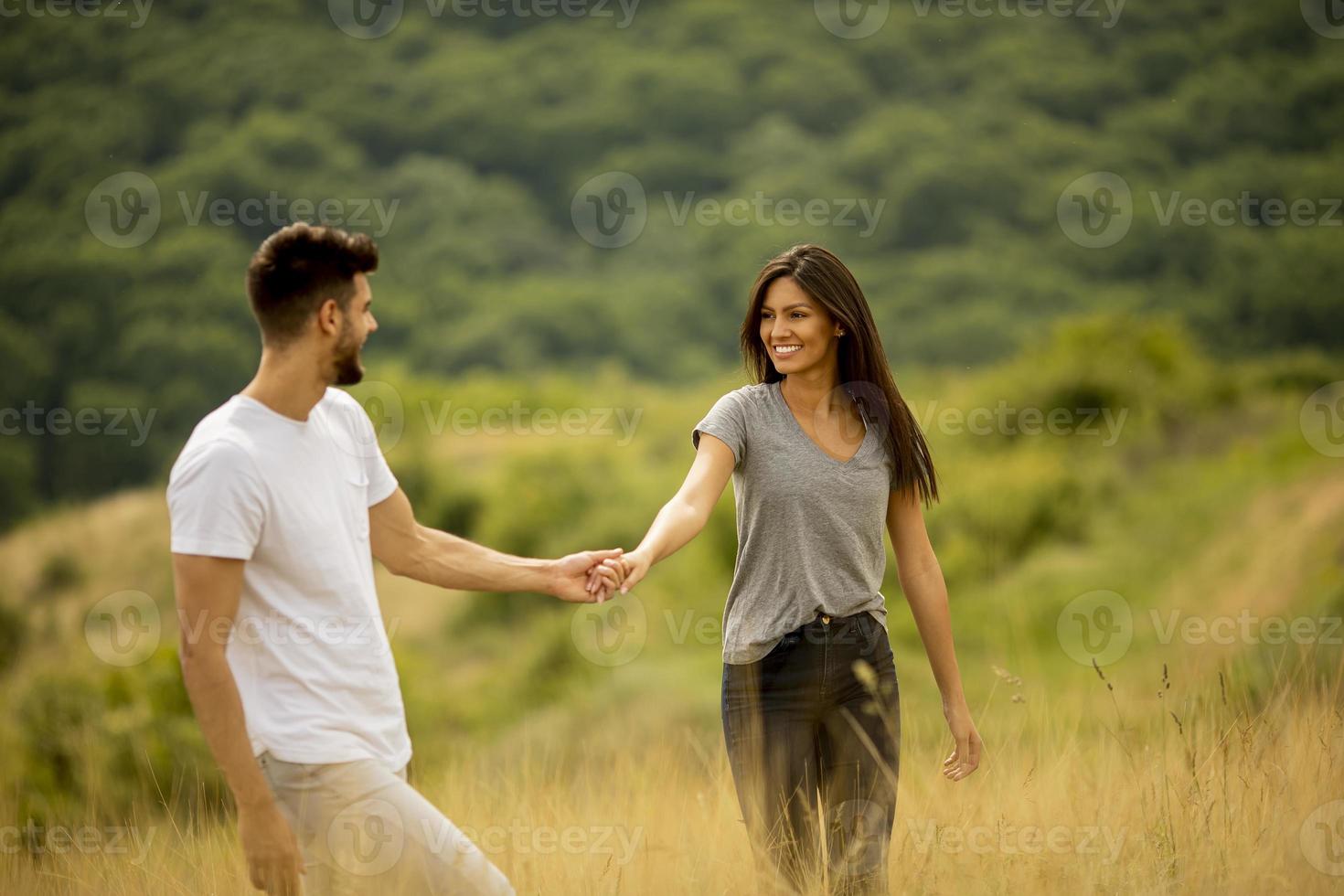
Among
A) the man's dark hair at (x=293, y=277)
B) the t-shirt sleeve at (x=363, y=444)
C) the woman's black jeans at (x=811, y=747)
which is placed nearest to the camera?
the man's dark hair at (x=293, y=277)

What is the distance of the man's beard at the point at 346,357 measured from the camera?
3.20m

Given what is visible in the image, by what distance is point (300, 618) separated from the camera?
3.03 meters

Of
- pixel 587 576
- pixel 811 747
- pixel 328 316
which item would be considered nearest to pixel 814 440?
pixel 811 747

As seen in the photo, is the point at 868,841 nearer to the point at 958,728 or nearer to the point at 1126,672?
the point at 958,728

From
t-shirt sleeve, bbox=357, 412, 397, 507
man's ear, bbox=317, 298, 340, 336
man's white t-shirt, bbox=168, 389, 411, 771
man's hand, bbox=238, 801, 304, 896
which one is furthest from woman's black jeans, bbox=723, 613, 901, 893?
man's ear, bbox=317, 298, 340, 336

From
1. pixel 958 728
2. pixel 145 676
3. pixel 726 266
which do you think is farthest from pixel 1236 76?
pixel 958 728

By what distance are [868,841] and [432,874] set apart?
115 centimetres

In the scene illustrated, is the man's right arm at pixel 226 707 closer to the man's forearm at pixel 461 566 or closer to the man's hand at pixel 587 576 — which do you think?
the man's forearm at pixel 461 566

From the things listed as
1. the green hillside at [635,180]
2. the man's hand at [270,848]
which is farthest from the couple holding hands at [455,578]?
the green hillside at [635,180]

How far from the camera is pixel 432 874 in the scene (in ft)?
Answer: 9.95

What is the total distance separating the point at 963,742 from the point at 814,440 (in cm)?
97

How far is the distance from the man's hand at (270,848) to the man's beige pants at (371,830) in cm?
10

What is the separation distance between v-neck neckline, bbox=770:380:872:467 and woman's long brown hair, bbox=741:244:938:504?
38mm

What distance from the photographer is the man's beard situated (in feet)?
10.5
